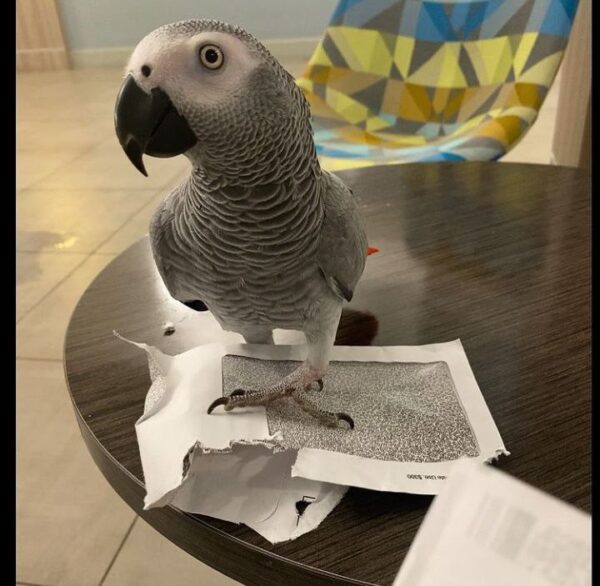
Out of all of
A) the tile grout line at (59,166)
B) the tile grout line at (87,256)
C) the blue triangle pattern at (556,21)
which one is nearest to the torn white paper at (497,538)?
the blue triangle pattern at (556,21)

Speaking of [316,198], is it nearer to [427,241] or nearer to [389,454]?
[389,454]

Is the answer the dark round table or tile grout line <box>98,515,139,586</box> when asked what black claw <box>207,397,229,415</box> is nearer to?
the dark round table

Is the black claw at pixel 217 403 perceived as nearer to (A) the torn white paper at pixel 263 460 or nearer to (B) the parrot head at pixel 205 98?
(A) the torn white paper at pixel 263 460

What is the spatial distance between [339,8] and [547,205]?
87 centimetres

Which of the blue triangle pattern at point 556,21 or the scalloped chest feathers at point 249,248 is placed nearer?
the scalloped chest feathers at point 249,248

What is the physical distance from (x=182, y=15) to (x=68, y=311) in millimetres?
2502

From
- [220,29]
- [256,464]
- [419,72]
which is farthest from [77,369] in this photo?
[419,72]

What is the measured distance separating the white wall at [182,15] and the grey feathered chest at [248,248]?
3.11 m

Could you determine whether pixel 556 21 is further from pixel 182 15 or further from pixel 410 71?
pixel 182 15

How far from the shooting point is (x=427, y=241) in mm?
759

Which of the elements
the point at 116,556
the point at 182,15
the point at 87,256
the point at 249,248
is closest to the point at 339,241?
the point at 249,248

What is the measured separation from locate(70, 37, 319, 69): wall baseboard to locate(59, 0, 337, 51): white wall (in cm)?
3

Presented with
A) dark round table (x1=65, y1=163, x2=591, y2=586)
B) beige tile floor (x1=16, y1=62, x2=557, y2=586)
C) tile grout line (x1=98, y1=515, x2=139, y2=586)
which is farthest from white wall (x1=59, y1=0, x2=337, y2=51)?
tile grout line (x1=98, y1=515, x2=139, y2=586)

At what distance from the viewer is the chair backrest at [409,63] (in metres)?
1.37
